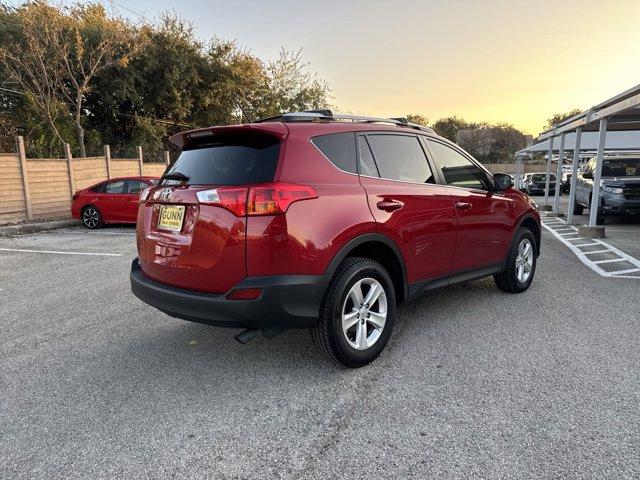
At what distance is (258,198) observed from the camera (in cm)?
279

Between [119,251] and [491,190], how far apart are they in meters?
6.62

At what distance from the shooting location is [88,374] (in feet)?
11.0

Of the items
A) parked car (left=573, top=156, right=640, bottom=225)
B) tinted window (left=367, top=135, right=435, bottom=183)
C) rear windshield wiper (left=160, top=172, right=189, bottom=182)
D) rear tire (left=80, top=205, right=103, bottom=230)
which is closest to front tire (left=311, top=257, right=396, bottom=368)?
tinted window (left=367, top=135, right=435, bottom=183)

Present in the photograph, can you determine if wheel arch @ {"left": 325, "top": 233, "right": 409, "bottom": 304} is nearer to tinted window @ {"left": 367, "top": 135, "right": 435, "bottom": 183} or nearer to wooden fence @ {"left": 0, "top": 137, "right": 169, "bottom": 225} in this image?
tinted window @ {"left": 367, "top": 135, "right": 435, "bottom": 183}

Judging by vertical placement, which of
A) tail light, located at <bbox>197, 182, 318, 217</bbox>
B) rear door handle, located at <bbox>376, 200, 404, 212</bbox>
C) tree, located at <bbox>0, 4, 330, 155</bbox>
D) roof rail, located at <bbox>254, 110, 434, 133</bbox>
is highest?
tree, located at <bbox>0, 4, 330, 155</bbox>

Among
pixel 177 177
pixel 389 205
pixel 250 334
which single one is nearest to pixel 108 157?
pixel 177 177

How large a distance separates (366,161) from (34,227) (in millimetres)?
11204

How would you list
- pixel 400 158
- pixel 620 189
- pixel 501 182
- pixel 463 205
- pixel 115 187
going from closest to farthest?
pixel 400 158
pixel 463 205
pixel 501 182
pixel 620 189
pixel 115 187

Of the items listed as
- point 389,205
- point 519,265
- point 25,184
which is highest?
point 389,205

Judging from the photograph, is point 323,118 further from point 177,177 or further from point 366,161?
point 177,177

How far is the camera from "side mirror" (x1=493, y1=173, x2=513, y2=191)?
483cm

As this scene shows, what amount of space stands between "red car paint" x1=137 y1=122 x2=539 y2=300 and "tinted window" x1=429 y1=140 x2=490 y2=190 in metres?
0.32

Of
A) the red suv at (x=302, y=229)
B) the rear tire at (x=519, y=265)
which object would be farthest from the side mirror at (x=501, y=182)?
the red suv at (x=302, y=229)

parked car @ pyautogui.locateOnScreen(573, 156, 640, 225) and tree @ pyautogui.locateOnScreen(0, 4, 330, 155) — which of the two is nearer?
parked car @ pyautogui.locateOnScreen(573, 156, 640, 225)
